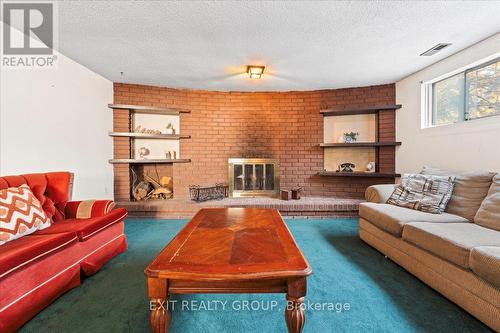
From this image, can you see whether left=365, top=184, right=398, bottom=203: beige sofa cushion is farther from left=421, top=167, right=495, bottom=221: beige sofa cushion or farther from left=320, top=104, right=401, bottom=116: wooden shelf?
left=320, top=104, right=401, bottom=116: wooden shelf

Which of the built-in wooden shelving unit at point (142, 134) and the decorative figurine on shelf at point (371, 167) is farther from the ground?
A: the built-in wooden shelving unit at point (142, 134)

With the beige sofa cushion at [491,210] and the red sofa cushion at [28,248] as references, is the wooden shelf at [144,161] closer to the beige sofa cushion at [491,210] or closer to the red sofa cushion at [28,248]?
the red sofa cushion at [28,248]

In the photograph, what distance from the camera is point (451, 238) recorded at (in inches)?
56.7

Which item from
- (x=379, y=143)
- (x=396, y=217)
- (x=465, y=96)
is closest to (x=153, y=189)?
(x=396, y=217)

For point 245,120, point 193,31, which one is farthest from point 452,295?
point 245,120

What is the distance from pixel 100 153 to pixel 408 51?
460cm

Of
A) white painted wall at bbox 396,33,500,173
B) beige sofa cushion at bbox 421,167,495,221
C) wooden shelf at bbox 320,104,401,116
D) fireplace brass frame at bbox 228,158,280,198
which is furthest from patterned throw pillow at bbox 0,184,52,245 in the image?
white painted wall at bbox 396,33,500,173

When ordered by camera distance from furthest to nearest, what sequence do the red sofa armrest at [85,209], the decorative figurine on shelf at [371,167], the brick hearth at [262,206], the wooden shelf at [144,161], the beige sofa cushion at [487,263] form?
the decorative figurine on shelf at [371,167], the wooden shelf at [144,161], the brick hearth at [262,206], the red sofa armrest at [85,209], the beige sofa cushion at [487,263]

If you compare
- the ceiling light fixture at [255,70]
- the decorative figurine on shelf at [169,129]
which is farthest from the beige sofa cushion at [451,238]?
the decorative figurine on shelf at [169,129]

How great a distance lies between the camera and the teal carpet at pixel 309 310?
125 centimetres

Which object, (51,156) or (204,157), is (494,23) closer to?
(204,157)

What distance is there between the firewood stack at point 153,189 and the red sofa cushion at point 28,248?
7.29 feet

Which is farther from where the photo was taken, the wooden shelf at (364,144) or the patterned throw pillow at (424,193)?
the wooden shelf at (364,144)

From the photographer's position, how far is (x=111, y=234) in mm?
2070
